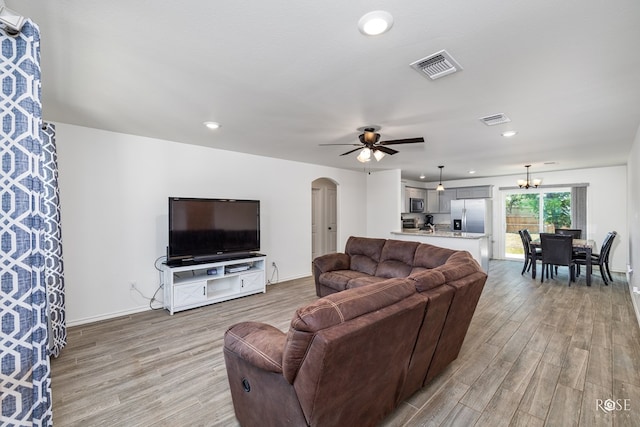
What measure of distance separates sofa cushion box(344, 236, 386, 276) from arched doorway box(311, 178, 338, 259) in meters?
2.73

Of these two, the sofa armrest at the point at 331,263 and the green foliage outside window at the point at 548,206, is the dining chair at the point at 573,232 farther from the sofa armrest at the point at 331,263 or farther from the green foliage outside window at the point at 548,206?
the sofa armrest at the point at 331,263

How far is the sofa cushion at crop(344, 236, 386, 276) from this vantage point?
4348 mm

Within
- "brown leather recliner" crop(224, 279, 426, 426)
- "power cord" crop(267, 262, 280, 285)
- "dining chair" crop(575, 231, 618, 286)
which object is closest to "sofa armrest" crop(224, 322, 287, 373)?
"brown leather recliner" crop(224, 279, 426, 426)

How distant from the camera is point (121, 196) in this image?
3.78 meters

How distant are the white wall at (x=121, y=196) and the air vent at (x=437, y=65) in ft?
11.8

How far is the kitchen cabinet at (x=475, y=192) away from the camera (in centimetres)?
795

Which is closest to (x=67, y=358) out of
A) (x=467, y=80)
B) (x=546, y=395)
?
(x=546, y=395)

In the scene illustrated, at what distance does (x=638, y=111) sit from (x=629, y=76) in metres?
1.20

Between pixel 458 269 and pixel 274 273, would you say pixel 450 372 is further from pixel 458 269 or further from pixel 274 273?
pixel 274 273

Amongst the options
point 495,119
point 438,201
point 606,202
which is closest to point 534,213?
point 606,202

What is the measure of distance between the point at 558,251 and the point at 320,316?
20.3 feet

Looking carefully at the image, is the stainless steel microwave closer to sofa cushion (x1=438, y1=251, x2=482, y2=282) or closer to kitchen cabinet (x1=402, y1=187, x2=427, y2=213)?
kitchen cabinet (x1=402, y1=187, x2=427, y2=213)

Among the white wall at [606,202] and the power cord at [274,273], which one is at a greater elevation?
the white wall at [606,202]

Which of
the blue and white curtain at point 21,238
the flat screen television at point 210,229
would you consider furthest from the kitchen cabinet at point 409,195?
the blue and white curtain at point 21,238
